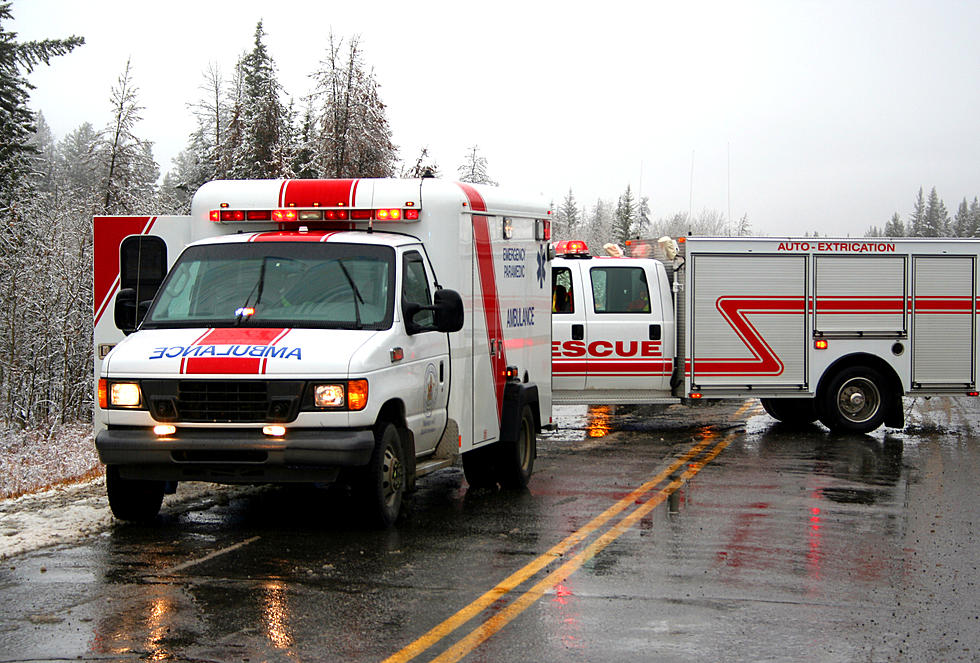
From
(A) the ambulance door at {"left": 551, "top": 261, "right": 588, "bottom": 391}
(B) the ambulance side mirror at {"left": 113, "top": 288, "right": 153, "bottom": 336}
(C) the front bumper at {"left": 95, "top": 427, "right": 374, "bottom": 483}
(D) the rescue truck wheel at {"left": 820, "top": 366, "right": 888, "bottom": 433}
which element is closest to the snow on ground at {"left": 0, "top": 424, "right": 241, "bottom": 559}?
(C) the front bumper at {"left": 95, "top": 427, "right": 374, "bottom": 483}

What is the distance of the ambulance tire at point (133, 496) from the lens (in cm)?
882

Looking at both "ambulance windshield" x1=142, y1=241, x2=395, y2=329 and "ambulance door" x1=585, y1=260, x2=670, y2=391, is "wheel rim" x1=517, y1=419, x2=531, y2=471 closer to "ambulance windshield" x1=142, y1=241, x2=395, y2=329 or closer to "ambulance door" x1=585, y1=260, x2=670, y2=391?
"ambulance windshield" x1=142, y1=241, x2=395, y2=329

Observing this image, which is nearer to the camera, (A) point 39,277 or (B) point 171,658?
(B) point 171,658

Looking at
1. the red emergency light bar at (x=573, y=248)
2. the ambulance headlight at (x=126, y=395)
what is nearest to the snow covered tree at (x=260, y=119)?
the red emergency light bar at (x=573, y=248)

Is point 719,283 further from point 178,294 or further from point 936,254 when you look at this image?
point 178,294

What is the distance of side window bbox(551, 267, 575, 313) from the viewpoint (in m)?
16.6

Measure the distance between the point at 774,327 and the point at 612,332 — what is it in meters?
2.25

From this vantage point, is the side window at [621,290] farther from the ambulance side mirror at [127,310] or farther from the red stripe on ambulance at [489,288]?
the ambulance side mirror at [127,310]

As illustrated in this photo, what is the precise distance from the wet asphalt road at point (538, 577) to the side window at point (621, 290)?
4.68 meters

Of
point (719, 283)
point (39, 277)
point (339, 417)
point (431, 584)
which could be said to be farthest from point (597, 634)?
point (39, 277)

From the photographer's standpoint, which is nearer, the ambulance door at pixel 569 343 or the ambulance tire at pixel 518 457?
the ambulance tire at pixel 518 457

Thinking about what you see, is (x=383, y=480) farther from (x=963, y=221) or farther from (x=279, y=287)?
(x=963, y=221)

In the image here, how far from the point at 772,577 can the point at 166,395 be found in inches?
165

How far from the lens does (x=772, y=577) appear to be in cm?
755
